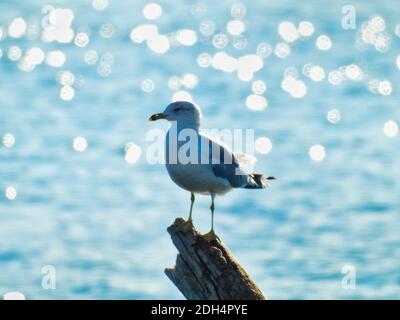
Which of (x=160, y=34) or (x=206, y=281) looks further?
(x=160, y=34)

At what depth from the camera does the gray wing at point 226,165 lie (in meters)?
8.73

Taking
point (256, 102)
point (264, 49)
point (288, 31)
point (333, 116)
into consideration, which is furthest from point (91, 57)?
point (333, 116)

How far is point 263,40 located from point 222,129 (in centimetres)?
819

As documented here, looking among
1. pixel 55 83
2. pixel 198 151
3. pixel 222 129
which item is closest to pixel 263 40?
pixel 55 83

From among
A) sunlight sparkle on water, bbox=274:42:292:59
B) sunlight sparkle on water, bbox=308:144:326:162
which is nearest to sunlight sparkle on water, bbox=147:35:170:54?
sunlight sparkle on water, bbox=274:42:292:59

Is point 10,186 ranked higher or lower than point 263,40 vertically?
lower

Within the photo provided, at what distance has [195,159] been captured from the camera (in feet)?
28.1

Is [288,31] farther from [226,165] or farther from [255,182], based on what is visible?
[226,165]

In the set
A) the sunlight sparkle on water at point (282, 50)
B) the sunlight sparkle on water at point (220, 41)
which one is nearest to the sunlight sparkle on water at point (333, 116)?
the sunlight sparkle on water at point (282, 50)

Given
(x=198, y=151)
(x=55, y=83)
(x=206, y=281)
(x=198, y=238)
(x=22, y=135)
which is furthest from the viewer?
(x=55, y=83)

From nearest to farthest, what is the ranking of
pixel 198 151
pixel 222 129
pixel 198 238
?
pixel 198 238 < pixel 198 151 < pixel 222 129

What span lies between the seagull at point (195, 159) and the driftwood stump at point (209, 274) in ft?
2.45

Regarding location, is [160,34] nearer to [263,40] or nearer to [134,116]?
[263,40]

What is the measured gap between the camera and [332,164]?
19.2 meters
